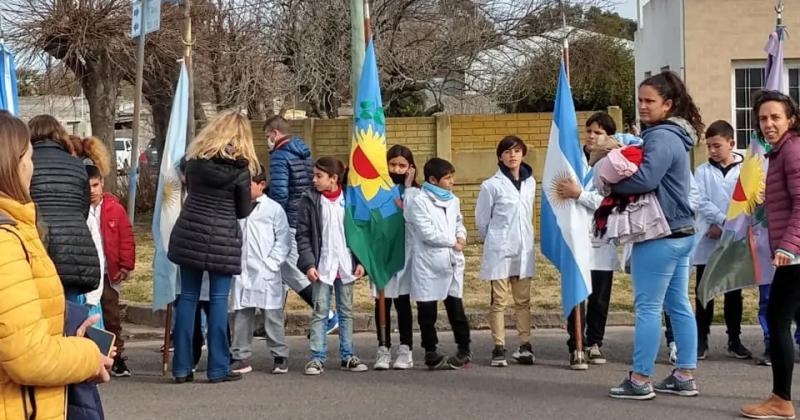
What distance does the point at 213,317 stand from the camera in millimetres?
7766

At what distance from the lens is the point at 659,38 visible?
23969 millimetres

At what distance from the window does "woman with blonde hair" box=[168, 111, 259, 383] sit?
14.8m

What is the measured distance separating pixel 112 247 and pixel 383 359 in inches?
85.7

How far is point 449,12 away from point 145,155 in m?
9.87

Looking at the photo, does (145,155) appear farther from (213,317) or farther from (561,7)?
(213,317)

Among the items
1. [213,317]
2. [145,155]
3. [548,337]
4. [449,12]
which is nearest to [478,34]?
[449,12]

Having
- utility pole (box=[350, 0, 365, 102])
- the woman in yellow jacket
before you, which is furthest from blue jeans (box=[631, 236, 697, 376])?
utility pole (box=[350, 0, 365, 102])

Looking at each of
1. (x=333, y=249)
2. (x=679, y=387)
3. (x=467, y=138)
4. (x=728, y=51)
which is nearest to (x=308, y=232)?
(x=333, y=249)

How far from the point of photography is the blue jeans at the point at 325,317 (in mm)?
8211

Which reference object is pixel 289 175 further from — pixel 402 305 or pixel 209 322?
pixel 209 322

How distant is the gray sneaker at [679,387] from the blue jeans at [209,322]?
3.02m

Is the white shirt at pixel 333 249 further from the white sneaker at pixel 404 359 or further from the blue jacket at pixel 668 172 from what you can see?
the blue jacket at pixel 668 172

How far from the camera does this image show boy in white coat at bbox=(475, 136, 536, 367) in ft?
26.8

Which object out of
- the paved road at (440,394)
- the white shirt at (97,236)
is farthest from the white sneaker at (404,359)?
the white shirt at (97,236)
